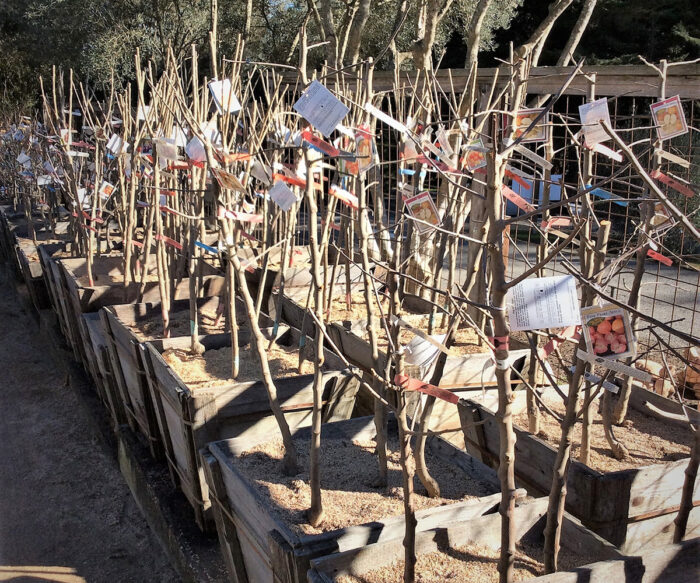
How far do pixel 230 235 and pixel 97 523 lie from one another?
1.72 m

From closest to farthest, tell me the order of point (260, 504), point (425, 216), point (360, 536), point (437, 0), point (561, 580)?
point (561, 580), point (360, 536), point (260, 504), point (425, 216), point (437, 0)

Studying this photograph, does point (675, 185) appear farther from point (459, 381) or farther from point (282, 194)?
point (459, 381)

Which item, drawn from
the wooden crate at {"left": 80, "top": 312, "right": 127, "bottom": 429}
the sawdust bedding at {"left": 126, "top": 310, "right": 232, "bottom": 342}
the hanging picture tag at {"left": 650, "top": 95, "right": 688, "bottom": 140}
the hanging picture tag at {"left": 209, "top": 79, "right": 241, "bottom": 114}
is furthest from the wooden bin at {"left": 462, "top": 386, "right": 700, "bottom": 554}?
the wooden crate at {"left": 80, "top": 312, "right": 127, "bottom": 429}

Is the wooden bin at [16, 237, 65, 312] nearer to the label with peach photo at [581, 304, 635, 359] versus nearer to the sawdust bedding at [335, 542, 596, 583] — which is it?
the sawdust bedding at [335, 542, 596, 583]

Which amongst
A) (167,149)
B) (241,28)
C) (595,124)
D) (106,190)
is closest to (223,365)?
(167,149)

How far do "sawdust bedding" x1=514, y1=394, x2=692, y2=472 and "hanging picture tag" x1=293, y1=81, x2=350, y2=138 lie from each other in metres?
1.19

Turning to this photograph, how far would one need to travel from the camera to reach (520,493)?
178 centimetres

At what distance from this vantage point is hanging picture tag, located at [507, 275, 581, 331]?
1.26 metres

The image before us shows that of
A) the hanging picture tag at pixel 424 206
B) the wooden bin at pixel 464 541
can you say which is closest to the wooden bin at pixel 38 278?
the hanging picture tag at pixel 424 206

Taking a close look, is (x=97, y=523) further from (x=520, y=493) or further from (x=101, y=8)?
(x=101, y=8)

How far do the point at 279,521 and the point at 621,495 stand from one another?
33.9 inches

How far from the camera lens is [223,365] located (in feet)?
10.1

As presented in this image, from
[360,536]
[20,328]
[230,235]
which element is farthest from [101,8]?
[360,536]

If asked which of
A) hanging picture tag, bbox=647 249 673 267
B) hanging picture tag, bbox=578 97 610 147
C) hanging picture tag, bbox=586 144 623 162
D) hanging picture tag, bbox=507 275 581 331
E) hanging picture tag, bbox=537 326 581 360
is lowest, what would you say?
hanging picture tag, bbox=537 326 581 360
